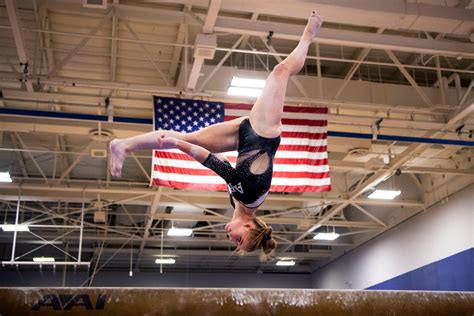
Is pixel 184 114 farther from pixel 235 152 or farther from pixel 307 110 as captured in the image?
pixel 307 110

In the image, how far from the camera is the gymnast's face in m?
3.88

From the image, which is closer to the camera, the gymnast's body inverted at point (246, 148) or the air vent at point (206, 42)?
the gymnast's body inverted at point (246, 148)

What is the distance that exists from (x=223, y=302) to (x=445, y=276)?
36.6 feet

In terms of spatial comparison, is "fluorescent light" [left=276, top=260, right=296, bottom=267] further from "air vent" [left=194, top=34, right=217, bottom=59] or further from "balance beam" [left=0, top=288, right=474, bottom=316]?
"balance beam" [left=0, top=288, right=474, bottom=316]

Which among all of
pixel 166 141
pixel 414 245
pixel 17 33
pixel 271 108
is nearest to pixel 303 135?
pixel 17 33

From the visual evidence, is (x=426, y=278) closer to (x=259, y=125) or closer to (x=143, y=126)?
(x=143, y=126)

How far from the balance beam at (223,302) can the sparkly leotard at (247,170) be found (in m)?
0.65

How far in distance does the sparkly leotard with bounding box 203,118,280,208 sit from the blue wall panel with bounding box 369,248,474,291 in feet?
33.3

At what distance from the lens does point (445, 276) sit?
13.4m

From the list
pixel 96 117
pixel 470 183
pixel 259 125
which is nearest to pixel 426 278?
pixel 470 183

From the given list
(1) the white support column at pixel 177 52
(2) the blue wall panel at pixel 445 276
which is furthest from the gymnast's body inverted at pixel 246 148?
(2) the blue wall panel at pixel 445 276

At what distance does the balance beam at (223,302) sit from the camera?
11.5ft

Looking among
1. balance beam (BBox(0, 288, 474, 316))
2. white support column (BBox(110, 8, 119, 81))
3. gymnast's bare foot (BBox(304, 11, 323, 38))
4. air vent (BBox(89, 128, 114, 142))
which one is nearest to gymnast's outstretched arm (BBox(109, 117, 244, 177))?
balance beam (BBox(0, 288, 474, 316))

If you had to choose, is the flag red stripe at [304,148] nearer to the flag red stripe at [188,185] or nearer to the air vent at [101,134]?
the flag red stripe at [188,185]
